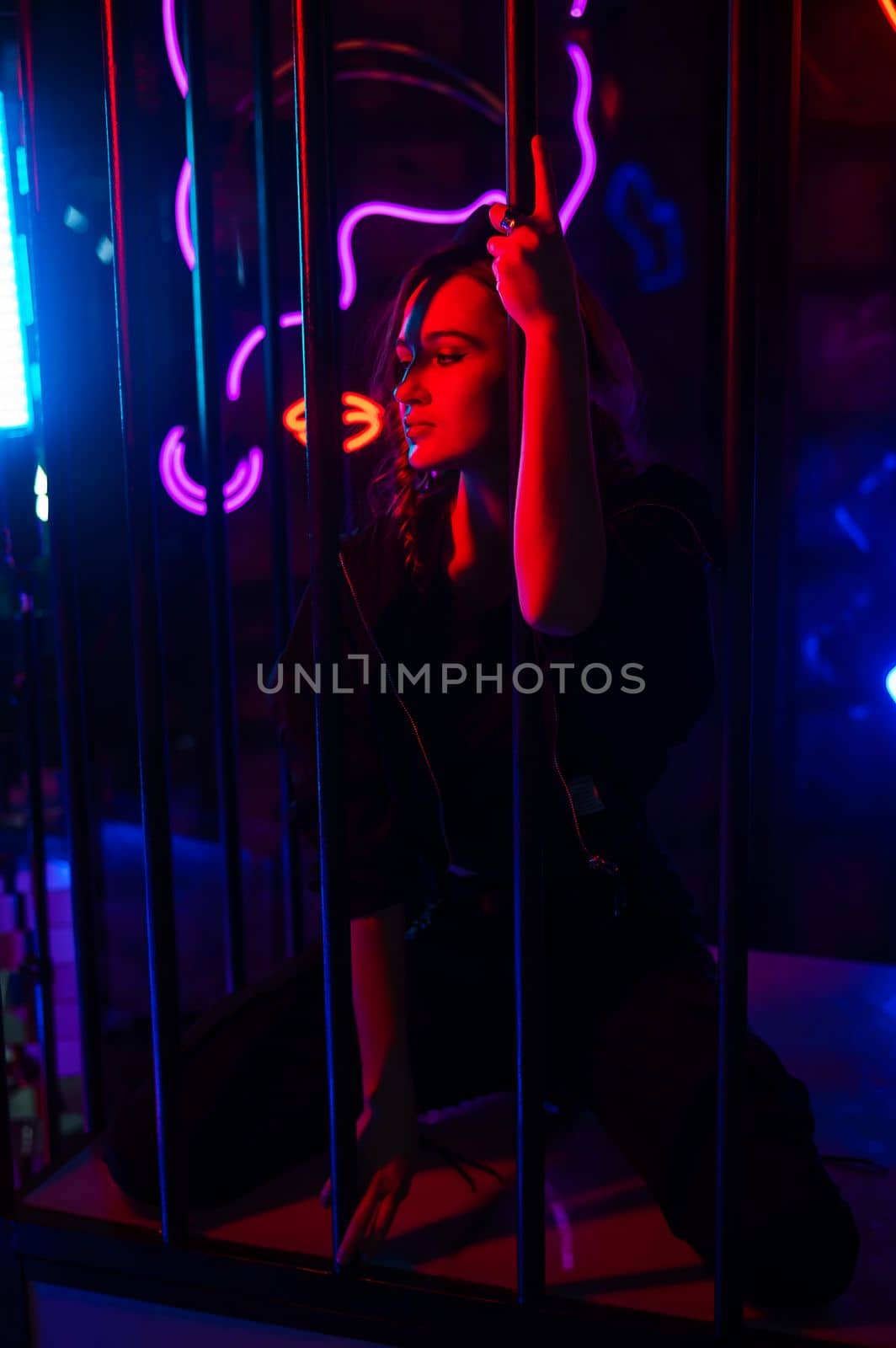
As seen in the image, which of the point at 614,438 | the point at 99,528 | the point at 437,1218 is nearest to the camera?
the point at 437,1218

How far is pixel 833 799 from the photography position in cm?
255

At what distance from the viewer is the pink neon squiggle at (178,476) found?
2.49 meters

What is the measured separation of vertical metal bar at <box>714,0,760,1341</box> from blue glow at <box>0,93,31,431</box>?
6.25 feet

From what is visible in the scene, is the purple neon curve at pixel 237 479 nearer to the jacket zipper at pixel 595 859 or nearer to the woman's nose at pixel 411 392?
the woman's nose at pixel 411 392

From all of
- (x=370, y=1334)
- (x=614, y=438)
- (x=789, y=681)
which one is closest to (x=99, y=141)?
(x=614, y=438)

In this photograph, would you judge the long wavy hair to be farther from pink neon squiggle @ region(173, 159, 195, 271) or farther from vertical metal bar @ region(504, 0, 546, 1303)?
pink neon squiggle @ region(173, 159, 195, 271)

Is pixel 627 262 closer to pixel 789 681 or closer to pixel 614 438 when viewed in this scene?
pixel 789 681

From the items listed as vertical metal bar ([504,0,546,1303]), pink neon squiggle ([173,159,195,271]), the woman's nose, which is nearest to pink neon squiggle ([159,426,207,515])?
pink neon squiggle ([173,159,195,271])

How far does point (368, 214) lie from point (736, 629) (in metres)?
1.87

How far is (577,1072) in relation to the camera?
4.22 ft

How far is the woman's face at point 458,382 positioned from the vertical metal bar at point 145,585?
29 cm

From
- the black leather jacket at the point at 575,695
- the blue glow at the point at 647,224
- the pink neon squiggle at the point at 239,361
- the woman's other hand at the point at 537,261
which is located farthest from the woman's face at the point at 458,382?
the blue glow at the point at 647,224

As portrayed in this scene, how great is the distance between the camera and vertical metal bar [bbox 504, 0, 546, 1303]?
2.69ft

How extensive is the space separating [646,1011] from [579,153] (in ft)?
6.26
